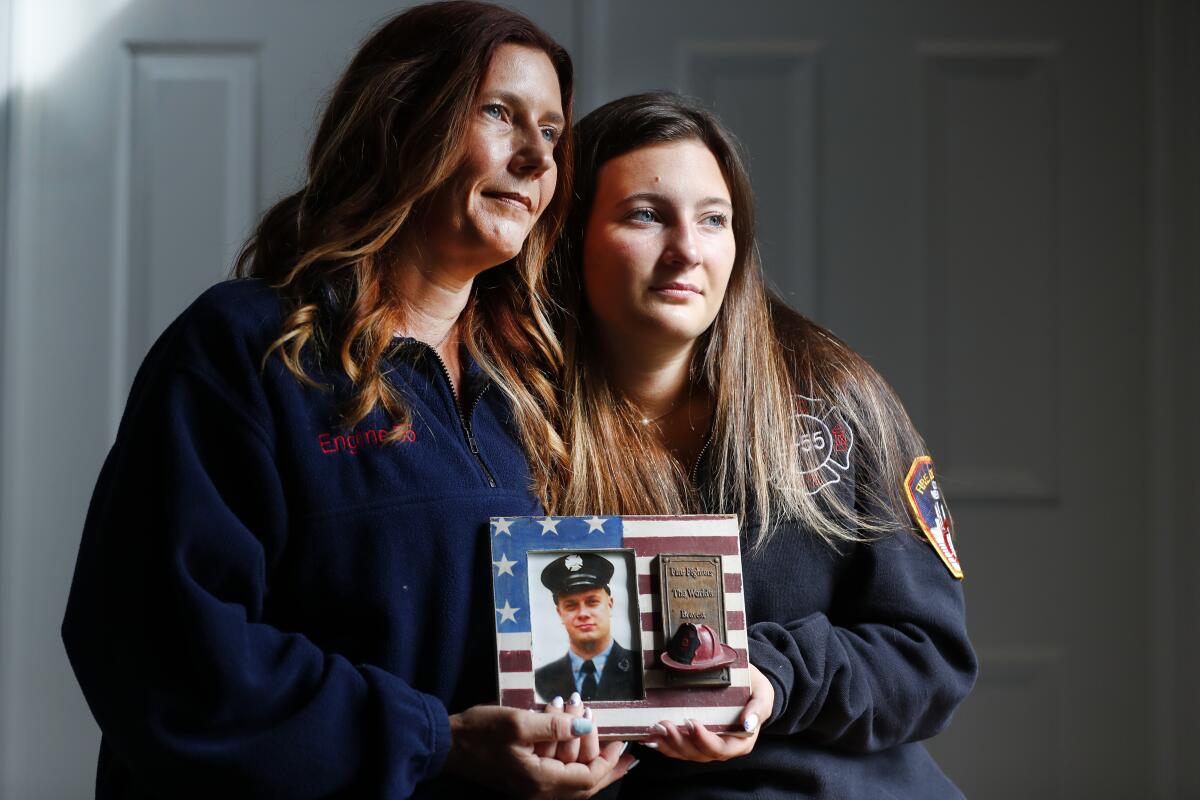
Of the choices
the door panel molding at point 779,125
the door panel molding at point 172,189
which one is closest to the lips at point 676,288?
the door panel molding at point 779,125

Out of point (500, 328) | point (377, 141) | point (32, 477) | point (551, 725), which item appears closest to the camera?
point (551, 725)

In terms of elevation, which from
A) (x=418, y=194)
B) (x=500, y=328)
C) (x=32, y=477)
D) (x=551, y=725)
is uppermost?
(x=418, y=194)

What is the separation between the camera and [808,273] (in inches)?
85.7

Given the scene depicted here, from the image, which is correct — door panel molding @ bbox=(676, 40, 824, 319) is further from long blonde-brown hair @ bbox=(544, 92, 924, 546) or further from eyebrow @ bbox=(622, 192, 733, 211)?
eyebrow @ bbox=(622, 192, 733, 211)

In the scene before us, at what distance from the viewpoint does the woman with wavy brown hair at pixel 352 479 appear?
1044 millimetres

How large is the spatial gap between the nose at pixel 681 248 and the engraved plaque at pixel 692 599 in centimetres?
35

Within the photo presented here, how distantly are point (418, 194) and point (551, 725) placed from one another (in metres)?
0.55

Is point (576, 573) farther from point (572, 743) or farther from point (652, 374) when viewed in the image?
point (652, 374)

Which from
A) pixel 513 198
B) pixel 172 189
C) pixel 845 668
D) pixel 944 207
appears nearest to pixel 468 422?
pixel 513 198

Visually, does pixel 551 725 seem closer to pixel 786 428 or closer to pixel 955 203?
pixel 786 428

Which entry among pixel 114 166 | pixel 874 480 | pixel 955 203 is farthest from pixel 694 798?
pixel 114 166

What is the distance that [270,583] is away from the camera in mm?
1136

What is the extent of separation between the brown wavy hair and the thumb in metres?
0.29

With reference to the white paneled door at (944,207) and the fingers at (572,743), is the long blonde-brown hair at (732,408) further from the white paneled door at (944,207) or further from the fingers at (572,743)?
the white paneled door at (944,207)
